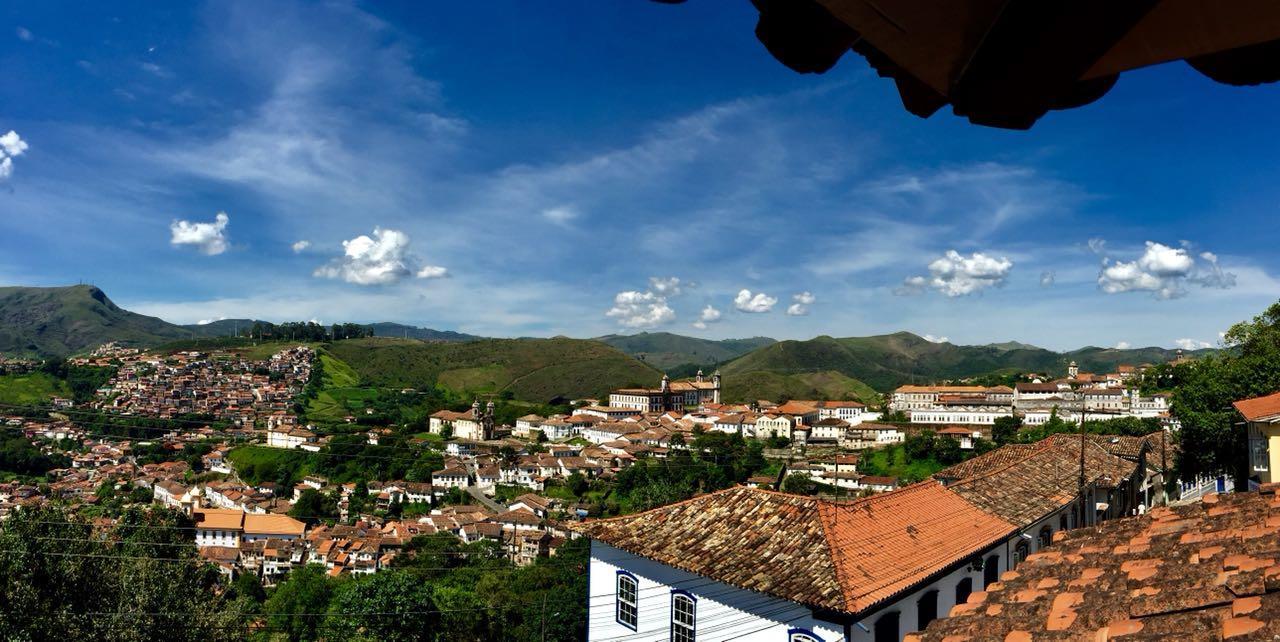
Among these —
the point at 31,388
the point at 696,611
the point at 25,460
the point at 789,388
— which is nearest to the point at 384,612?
the point at 696,611

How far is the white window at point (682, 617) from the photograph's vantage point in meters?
12.1

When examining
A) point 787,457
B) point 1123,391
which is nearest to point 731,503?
point 787,457

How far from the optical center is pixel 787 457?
81750 millimetres

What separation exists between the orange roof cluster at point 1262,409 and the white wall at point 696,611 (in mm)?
10438

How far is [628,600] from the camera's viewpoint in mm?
13297

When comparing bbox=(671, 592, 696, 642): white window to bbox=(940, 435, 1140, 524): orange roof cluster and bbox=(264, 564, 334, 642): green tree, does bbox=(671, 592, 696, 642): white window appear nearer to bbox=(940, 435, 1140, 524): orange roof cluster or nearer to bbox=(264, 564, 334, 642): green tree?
bbox=(940, 435, 1140, 524): orange roof cluster

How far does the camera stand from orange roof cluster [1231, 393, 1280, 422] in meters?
13.7

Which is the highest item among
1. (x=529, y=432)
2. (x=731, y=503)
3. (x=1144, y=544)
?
(x=1144, y=544)

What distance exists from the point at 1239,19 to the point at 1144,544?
229 inches

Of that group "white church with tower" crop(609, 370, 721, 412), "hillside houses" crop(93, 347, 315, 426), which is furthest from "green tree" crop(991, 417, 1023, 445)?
"hillside houses" crop(93, 347, 315, 426)

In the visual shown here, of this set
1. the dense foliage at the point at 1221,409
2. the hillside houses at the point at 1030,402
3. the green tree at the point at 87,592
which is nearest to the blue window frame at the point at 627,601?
the green tree at the point at 87,592

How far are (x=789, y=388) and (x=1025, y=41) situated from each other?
548 feet

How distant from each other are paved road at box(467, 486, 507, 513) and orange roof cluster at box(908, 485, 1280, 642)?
74710 mm

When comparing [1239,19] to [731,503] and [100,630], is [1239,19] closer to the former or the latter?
[731,503]
